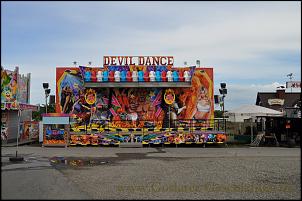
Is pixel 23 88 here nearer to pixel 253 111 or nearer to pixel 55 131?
pixel 55 131

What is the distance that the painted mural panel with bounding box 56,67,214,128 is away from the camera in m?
29.5

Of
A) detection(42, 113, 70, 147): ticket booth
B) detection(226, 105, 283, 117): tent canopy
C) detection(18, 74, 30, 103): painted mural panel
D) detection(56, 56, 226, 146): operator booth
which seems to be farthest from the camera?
detection(18, 74, 30, 103): painted mural panel

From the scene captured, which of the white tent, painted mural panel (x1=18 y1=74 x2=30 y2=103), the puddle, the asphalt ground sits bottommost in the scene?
the puddle

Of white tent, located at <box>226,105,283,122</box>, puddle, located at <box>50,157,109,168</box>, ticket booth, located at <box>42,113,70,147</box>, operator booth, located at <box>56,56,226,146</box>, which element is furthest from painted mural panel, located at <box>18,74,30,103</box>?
puddle, located at <box>50,157,109,168</box>

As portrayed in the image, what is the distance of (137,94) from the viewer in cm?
2972

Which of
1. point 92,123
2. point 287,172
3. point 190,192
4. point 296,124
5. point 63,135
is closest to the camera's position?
point 190,192

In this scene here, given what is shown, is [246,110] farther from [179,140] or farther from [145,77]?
[145,77]

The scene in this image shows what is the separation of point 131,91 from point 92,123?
399cm

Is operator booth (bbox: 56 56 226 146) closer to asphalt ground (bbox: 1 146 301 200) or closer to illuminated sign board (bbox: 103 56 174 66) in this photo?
illuminated sign board (bbox: 103 56 174 66)

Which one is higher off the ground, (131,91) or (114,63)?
(114,63)

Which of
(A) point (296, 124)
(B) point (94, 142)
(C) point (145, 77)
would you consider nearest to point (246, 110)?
(A) point (296, 124)

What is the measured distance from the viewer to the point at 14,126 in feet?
97.5

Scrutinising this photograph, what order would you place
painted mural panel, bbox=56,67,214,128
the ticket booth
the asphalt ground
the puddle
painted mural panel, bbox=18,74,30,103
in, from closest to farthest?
1. the asphalt ground
2. the puddle
3. the ticket booth
4. painted mural panel, bbox=56,67,214,128
5. painted mural panel, bbox=18,74,30,103

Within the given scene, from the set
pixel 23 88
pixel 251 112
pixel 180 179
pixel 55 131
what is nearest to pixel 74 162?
pixel 180 179
